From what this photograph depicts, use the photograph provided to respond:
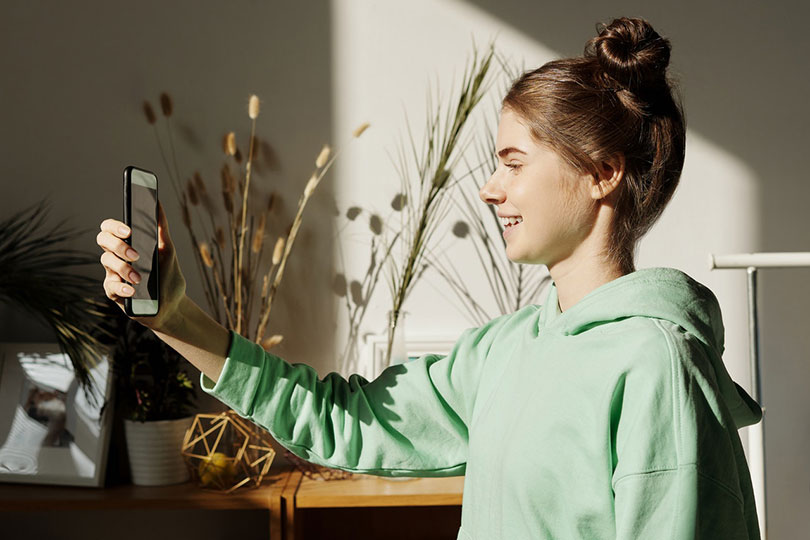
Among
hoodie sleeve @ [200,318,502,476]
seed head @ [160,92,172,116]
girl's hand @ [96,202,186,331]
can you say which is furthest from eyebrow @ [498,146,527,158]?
seed head @ [160,92,172,116]

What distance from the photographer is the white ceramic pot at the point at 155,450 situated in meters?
1.76

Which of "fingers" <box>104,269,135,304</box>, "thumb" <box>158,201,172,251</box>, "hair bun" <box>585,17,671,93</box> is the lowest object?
"fingers" <box>104,269,135,304</box>

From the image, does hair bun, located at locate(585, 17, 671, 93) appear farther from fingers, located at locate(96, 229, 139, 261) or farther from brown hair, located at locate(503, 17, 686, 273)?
fingers, located at locate(96, 229, 139, 261)

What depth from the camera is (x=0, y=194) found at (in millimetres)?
1919

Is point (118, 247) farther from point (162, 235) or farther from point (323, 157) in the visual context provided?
point (323, 157)

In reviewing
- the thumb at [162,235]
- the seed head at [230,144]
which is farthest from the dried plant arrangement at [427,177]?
the thumb at [162,235]

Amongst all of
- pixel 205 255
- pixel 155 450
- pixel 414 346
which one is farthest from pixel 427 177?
pixel 155 450

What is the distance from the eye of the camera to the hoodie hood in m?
0.84

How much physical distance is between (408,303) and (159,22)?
2.83ft

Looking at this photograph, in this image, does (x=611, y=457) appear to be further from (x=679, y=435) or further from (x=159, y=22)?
(x=159, y=22)

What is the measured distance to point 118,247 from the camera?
3.02ft

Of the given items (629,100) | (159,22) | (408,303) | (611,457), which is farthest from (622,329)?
(159,22)

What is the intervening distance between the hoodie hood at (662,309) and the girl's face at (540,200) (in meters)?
0.08

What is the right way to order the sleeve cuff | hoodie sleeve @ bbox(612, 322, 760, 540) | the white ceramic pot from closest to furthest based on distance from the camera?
hoodie sleeve @ bbox(612, 322, 760, 540) → the sleeve cuff → the white ceramic pot
